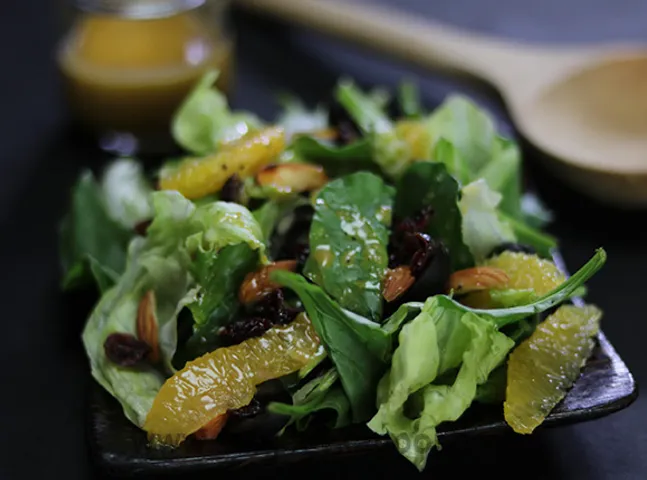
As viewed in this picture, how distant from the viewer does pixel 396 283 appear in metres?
0.96

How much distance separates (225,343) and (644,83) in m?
0.93

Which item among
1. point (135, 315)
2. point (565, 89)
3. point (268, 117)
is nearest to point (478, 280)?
point (135, 315)

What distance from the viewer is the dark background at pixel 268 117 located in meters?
0.97

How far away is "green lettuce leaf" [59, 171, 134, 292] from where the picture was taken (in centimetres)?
116

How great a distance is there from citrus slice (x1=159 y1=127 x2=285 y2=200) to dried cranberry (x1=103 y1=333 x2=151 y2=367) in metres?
0.21

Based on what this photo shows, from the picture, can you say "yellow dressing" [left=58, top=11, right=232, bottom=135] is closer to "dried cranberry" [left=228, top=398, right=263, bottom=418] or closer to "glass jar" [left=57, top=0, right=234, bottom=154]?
"glass jar" [left=57, top=0, right=234, bottom=154]

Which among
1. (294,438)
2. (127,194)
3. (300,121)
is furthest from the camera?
(300,121)

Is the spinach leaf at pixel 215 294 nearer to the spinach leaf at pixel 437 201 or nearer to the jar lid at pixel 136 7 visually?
the spinach leaf at pixel 437 201

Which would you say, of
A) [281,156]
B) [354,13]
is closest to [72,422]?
[281,156]

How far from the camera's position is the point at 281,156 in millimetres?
1174

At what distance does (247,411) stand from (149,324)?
7.6 inches

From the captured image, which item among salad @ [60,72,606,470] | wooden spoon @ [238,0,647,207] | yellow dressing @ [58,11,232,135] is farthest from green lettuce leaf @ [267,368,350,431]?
yellow dressing @ [58,11,232,135]

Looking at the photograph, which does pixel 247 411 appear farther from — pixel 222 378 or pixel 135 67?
pixel 135 67

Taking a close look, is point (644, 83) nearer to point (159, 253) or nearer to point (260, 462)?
point (159, 253)
